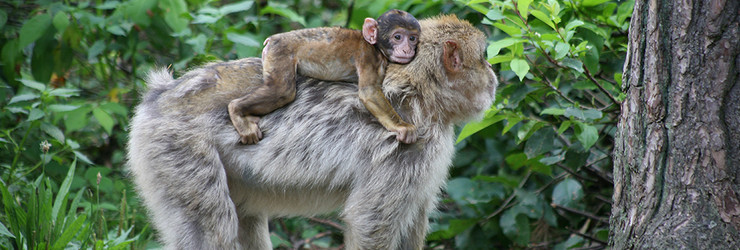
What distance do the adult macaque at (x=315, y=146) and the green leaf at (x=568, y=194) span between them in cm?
142

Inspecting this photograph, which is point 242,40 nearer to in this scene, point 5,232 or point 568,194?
point 5,232

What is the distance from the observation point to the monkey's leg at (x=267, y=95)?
3.77m

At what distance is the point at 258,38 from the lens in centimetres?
588

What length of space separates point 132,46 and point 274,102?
2.71 metres

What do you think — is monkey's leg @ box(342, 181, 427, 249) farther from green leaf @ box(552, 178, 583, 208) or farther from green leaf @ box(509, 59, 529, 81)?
green leaf @ box(552, 178, 583, 208)

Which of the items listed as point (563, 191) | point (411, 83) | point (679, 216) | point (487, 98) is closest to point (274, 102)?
point (411, 83)

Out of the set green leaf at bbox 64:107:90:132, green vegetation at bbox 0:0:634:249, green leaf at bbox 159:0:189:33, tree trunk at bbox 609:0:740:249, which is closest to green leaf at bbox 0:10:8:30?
green vegetation at bbox 0:0:634:249

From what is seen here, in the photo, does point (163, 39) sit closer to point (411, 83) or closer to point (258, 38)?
point (258, 38)

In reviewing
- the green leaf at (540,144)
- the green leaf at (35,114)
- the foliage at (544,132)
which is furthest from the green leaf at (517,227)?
the green leaf at (35,114)

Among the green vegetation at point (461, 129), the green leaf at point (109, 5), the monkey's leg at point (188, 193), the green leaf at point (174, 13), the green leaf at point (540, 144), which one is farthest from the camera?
the green leaf at point (109, 5)

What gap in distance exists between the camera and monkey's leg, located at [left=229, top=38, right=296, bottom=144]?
12.4ft

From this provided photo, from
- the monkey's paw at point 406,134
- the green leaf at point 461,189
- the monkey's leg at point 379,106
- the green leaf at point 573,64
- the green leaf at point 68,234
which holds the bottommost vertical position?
the green leaf at point 461,189

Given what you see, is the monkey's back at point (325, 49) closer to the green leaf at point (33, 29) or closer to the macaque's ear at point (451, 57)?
the macaque's ear at point (451, 57)

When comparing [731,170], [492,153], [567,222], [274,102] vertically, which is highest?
[731,170]
